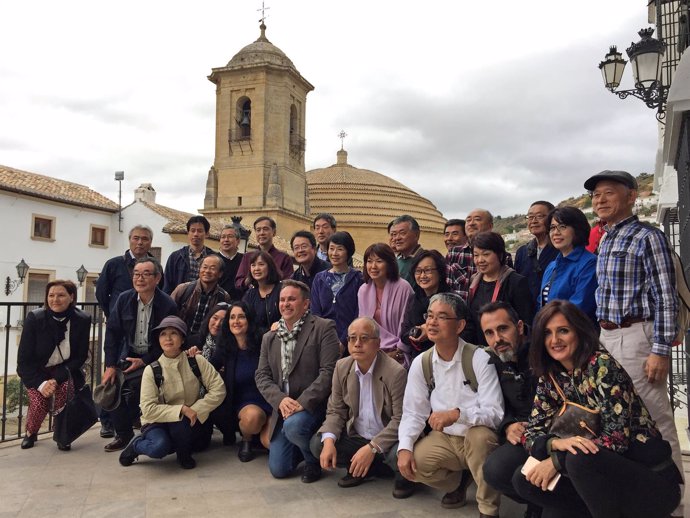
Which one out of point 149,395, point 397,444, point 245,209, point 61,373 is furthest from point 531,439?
point 245,209

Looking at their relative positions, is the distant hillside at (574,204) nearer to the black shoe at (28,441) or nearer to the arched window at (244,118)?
the arched window at (244,118)

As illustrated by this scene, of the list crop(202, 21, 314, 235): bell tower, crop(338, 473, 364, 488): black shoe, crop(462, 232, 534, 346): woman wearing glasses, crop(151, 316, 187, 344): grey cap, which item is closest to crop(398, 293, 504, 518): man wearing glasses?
crop(462, 232, 534, 346): woman wearing glasses

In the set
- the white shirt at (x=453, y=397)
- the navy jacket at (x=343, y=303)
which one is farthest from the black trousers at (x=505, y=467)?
the navy jacket at (x=343, y=303)

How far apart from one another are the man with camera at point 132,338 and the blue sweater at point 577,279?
10.7ft

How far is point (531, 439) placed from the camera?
2.86 m

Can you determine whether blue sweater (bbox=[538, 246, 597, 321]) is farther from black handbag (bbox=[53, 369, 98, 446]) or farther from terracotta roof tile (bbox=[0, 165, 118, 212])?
terracotta roof tile (bbox=[0, 165, 118, 212])

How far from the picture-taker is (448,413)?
3.46m

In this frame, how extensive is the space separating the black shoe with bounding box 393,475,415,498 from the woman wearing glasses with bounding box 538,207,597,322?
153 centimetres

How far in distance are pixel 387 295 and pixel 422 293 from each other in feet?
0.91

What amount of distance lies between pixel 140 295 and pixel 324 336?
177cm

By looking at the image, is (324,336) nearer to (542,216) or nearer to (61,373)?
(542,216)

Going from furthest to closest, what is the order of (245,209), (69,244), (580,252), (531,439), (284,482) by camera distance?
(245,209), (69,244), (284,482), (580,252), (531,439)

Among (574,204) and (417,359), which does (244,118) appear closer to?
(574,204)

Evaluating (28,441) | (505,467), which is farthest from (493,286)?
(28,441)
